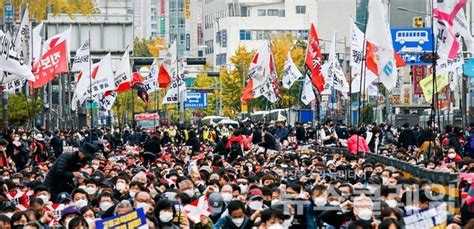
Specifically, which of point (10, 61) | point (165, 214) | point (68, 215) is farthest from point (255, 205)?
point (10, 61)

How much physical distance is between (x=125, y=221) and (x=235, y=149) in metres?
25.2

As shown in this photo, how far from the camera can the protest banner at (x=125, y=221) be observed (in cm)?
1448

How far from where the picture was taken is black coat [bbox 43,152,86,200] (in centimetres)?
2391

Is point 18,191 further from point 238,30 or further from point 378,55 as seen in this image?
point 238,30

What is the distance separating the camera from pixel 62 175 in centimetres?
2391

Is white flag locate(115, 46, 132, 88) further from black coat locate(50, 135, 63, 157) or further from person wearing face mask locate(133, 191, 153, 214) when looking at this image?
person wearing face mask locate(133, 191, 153, 214)

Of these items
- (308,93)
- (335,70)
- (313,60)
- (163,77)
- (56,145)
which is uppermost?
(313,60)

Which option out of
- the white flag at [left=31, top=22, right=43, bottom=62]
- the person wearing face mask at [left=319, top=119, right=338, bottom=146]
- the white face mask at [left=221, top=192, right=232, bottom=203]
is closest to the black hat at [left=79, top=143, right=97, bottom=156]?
the white face mask at [left=221, top=192, right=232, bottom=203]

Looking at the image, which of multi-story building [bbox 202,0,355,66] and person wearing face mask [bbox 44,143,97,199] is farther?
multi-story building [bbox 202,0,355,66]

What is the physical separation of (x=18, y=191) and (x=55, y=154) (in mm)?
21265

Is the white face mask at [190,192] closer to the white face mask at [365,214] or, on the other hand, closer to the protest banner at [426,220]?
the white face mask at [365,214]

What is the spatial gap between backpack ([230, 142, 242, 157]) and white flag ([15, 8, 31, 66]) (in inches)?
216

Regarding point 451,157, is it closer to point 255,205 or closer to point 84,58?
point 255,205

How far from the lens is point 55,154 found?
145 ft
